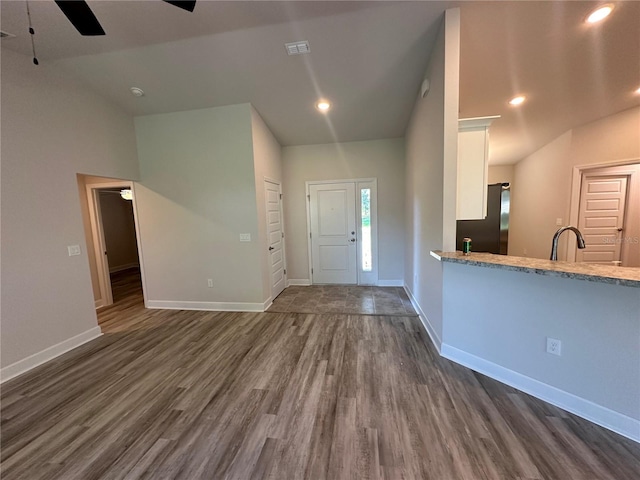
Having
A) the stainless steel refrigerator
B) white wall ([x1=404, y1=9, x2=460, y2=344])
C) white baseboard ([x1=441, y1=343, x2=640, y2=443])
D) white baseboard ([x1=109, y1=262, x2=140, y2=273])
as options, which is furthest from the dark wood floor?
white baseboard ([x1=109, y1=262, x2=140, y2=273])

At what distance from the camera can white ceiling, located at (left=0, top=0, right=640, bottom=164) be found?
2.07 meters

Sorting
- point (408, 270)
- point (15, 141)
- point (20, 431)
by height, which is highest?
point (15, 141)

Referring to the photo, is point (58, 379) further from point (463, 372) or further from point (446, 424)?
point (463, 372)

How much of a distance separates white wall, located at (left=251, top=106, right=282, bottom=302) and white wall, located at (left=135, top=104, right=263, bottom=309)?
3.0 inches

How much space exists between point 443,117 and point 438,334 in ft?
6.88

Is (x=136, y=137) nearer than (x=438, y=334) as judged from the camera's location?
No

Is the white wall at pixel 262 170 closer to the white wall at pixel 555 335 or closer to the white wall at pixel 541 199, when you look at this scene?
the white wall at pixel 555 335

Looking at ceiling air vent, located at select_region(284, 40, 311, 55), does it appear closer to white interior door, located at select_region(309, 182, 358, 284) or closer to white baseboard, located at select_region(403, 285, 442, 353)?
white interior door, located at select_region(309, 182, 358, 284)

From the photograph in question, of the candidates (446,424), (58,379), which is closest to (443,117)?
(446,424)

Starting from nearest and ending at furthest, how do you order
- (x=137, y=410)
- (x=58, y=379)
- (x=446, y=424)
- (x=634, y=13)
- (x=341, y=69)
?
(x=446, y=424)
(x=137, y=410)
(x=634, y=13)
(x=58, y=379)
(x=341, y=69)

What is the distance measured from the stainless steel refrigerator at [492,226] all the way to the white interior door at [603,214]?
1457 millimetres

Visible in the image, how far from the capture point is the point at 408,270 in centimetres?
418

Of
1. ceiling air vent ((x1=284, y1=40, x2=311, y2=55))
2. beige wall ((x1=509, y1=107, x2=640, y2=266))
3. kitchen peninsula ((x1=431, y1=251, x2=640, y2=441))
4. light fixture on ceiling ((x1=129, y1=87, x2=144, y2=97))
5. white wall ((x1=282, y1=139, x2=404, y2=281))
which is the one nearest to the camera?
kitchen peninsula ((x1=431, y1=251, x2=640, y2=441))

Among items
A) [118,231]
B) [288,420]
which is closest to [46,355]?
[288,420]
